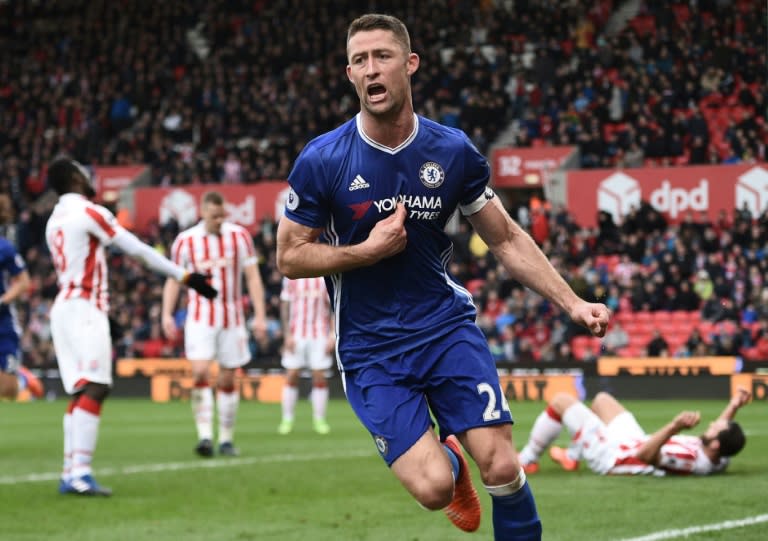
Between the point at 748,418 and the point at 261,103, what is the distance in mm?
19377

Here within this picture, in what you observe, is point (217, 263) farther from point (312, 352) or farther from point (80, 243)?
point (312, 352)

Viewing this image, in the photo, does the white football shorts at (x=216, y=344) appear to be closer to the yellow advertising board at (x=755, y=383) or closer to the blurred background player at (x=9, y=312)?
the blurred background player at (x=9, y=312)

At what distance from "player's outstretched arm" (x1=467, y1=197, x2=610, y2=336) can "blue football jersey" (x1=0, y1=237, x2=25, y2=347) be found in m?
7.48

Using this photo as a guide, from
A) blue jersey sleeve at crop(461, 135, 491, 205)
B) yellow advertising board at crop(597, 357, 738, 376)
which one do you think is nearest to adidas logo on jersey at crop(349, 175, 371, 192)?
blue jersey sleeve at crop(461, 135, 491, 205)

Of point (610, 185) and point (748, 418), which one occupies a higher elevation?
point (610, 185)

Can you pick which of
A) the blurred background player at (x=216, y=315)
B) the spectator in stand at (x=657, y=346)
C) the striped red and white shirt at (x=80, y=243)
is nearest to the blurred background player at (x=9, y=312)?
the blurred background player at (x=216, y=315)

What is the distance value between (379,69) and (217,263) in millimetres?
8171

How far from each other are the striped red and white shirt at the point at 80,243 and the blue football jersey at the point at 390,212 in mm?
4411

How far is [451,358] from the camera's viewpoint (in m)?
5.67

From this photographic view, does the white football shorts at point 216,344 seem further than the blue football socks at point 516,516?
Yes

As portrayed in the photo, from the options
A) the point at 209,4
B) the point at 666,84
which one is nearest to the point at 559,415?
the point at 666,84

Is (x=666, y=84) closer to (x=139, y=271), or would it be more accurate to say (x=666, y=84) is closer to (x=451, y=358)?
(x=139, y=271)

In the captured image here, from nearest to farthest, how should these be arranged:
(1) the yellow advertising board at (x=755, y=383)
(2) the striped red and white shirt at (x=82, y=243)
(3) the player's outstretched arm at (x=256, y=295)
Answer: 1. (2) the striped red and white shirt at (x=82, y=243)
2. (3) the player's outstretched arm at (x=256, y=295)
3. (1) the yellow advertising board at (x=755, y=383)

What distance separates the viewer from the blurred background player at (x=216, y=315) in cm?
1330
